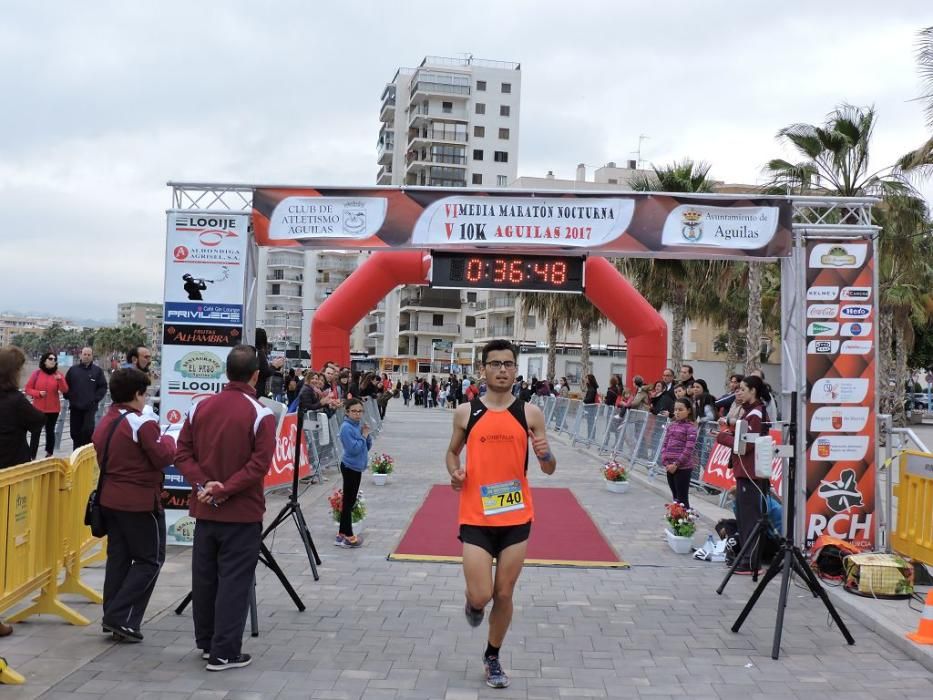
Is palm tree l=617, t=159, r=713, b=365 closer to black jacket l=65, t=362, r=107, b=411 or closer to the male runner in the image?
black jacket l=65, t=362, r=107, b=411

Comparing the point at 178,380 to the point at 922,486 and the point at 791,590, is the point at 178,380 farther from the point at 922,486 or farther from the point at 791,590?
the point at 922,486

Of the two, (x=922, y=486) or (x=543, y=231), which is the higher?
(x=543, y=231)

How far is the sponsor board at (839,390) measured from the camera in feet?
27.0

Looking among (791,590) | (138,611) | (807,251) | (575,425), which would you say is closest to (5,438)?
(138,611)

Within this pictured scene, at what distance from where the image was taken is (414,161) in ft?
273

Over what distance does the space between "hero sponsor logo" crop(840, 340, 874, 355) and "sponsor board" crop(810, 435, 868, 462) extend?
80 centimetres

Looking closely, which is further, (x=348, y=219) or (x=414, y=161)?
(x=414, y=161)

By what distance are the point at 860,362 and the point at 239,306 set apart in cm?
604

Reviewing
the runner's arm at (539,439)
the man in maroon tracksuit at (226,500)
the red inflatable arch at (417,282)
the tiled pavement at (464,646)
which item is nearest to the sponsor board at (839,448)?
the tiled pavement at (464,646)

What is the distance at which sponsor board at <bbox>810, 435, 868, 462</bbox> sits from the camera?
820 cm

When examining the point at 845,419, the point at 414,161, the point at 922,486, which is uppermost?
the point at 414,161

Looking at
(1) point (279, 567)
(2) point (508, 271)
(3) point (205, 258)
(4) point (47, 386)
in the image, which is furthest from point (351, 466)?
(4) point (47, 386)

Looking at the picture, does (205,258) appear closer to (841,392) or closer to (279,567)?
(279,567)

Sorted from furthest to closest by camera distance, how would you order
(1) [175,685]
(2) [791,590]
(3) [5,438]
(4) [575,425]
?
1. (4) [575,425]
2. (2) [791,590]
3. (3) [5,438]
4. (1) [175,685]
